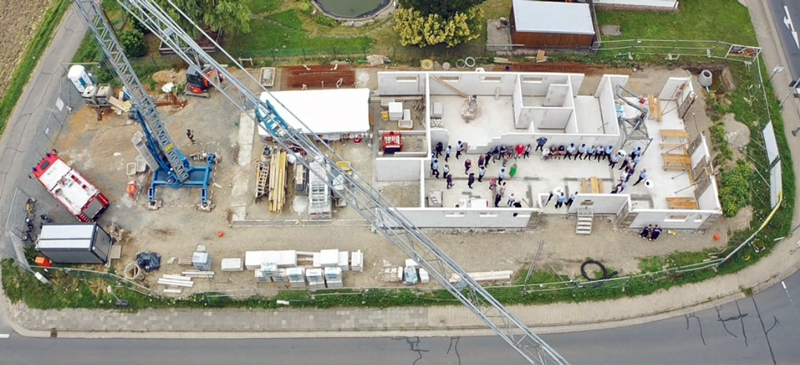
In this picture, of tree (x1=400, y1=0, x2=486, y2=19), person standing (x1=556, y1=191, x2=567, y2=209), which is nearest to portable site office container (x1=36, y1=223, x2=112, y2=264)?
tree (x1=400, y1=0, x2=486, y2=19)

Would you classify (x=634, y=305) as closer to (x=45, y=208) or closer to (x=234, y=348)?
(x=234, y=348)

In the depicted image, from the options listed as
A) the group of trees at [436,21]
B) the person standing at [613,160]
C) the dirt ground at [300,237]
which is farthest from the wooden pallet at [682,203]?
the group of trees at [436,21]

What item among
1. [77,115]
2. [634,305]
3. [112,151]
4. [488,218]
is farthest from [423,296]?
[77,115]

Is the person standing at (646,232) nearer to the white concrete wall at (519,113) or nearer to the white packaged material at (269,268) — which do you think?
the white concrete wall at (519,113)

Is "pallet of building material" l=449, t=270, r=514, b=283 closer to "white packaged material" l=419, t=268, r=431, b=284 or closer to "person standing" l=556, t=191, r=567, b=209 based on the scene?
"white packaged material" l=419, t=268, r=431, b=284

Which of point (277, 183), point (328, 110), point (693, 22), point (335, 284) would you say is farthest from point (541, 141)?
point (693, 22)

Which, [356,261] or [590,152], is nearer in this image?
[356,261]

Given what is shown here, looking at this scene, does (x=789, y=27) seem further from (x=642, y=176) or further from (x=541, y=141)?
(x=541, y=141)
